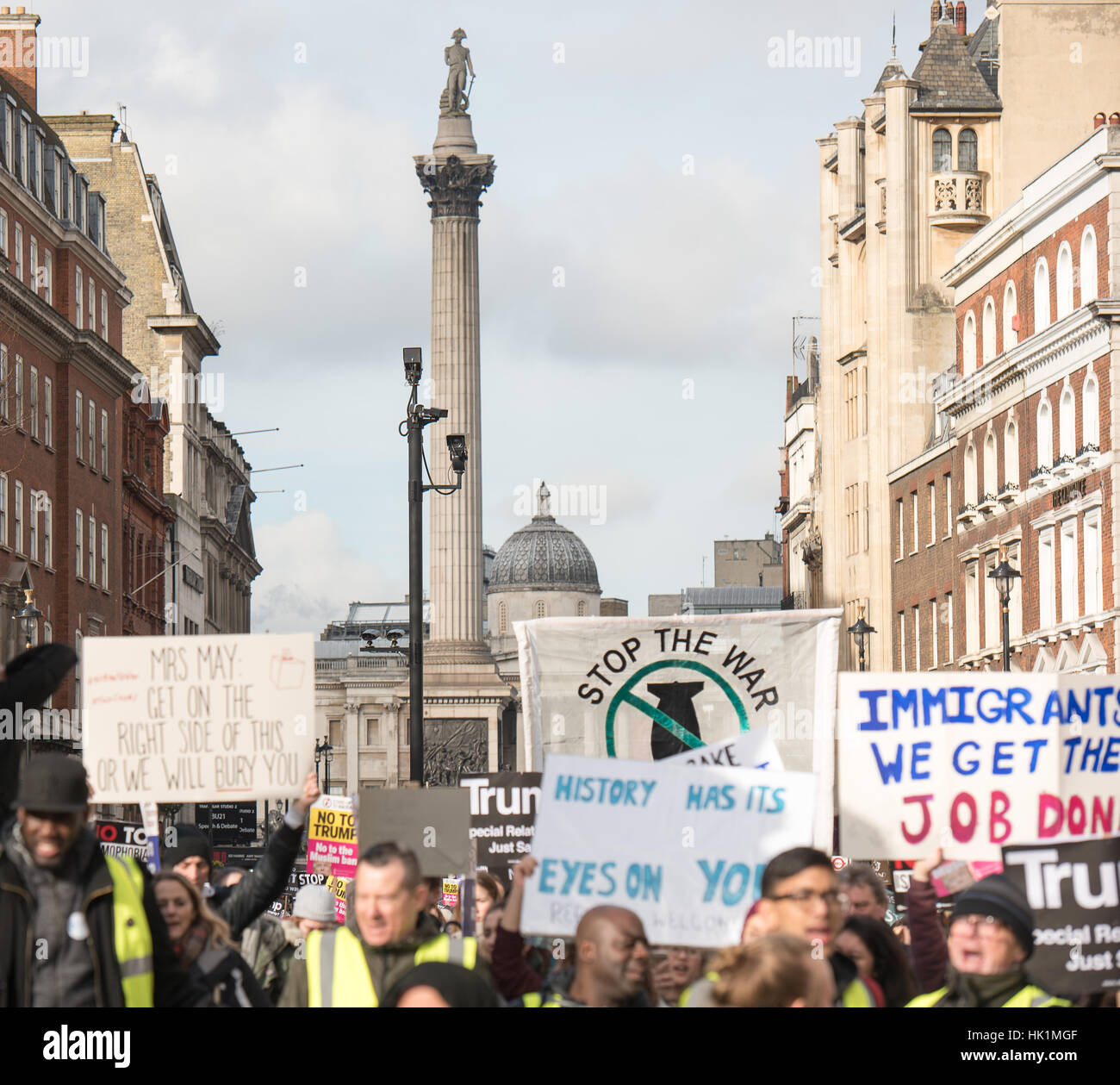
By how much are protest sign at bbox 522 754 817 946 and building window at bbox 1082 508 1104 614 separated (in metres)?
35.8

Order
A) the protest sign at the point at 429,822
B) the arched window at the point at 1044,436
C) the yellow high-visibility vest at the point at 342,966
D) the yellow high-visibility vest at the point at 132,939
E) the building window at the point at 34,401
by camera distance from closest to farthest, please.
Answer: the yellow high-visibility vest at the point at 132,939, the yellow high-visibility vest at the point at 342,966, the protest sign at the point at 429,822, the arched window at the point at 1044,436, the building window at the point at 34,401

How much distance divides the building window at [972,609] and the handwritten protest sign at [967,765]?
4366 cm

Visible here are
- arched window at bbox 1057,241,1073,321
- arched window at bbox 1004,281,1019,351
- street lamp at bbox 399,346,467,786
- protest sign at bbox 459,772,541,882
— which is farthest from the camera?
arched window at bbox 1004,281,1019,351

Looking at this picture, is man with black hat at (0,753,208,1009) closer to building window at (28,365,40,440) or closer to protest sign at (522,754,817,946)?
protest sign at (522,754,817,946)

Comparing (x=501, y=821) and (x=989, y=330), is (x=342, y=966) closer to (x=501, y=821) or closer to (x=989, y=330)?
(x=501, y=821)

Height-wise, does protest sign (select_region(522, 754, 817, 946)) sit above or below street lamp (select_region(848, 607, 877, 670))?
below

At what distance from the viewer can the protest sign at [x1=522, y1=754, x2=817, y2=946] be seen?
962 centimetres

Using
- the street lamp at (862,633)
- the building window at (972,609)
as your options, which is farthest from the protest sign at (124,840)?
the building window at (972,609)

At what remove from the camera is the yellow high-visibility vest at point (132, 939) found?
8.00 meters

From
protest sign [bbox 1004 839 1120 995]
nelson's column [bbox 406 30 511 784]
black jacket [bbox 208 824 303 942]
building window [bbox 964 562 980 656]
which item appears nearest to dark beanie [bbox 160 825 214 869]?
black jacket [bbox 208 824 303 942]

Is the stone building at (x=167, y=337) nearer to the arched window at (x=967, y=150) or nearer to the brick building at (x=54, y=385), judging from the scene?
the brick building at (x=54, y=385)

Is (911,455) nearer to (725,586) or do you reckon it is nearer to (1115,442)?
(1115,442)

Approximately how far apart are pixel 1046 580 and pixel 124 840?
2836cm
